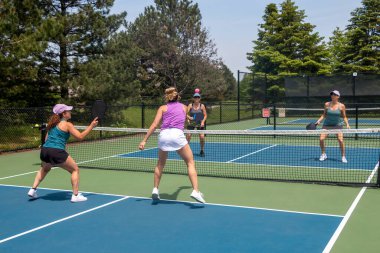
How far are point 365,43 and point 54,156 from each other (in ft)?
126

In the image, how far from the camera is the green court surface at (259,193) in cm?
538

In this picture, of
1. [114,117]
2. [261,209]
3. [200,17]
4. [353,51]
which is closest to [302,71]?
[353,51]

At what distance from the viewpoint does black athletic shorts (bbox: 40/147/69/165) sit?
6801 millimetres

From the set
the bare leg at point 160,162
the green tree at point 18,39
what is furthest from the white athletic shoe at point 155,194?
the green tree at point 18,39

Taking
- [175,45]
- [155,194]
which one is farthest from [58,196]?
[175,45]

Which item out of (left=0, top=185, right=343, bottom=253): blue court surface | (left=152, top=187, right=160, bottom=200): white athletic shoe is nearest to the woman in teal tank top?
(left=0, top=185, right=343, bottom=253): blue court surface

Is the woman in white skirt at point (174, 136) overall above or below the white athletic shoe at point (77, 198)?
above

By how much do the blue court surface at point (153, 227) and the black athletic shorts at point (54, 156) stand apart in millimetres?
682

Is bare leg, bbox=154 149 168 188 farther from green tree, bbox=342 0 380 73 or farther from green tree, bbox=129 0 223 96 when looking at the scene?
green tree, bbox=342 0 380 73

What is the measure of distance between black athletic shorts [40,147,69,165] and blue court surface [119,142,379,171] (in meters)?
5.17

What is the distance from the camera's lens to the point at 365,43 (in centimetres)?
3959

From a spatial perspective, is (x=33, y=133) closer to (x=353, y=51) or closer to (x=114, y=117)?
(x=114, y=117)

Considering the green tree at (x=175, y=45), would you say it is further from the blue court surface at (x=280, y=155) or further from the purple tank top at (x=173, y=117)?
the purple tank top at (x=173, y=117)

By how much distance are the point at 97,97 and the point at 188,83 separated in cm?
1527
